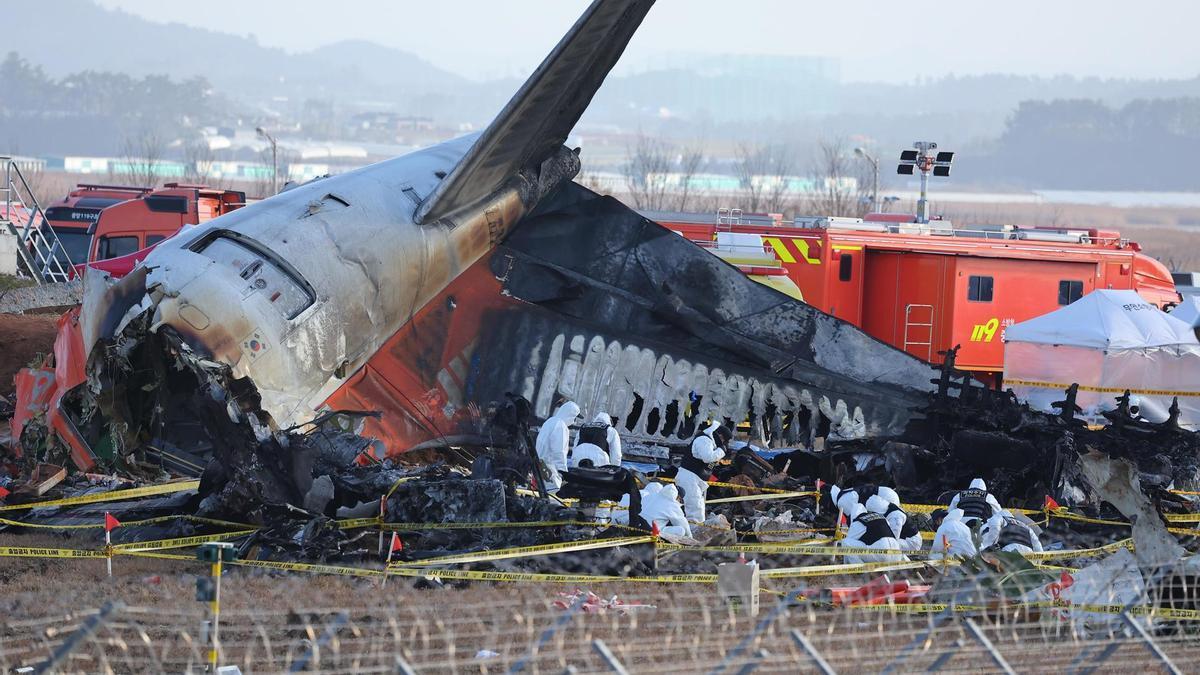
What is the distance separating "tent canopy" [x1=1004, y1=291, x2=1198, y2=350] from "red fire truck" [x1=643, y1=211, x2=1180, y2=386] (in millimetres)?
3478

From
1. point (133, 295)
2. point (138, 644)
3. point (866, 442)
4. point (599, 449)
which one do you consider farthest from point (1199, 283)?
point (138, 644)

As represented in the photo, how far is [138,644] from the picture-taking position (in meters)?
8.70

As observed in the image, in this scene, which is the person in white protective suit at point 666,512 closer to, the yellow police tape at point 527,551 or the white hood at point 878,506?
the yellow police tape at point 527,551

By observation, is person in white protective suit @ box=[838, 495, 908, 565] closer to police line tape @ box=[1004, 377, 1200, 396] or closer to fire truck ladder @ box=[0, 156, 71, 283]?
police line tape @ box=[1004, 377, 1200, 396]

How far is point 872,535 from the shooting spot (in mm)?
12281

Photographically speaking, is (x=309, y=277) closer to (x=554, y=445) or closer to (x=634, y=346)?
(x=554, y=445)

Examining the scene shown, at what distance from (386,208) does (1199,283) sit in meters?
36.3

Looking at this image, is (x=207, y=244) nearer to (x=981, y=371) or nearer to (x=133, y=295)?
(x=133, y=295)

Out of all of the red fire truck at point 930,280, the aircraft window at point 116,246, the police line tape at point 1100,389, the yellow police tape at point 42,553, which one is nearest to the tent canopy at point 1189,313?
the red fire truck at point 930,280

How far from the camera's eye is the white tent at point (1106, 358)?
2266 centimetres

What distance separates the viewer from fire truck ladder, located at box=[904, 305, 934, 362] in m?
27.2

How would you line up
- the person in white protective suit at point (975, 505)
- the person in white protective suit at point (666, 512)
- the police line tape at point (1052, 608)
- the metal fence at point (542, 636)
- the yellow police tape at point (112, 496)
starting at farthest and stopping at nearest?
the person in white protective suit at point (975, 505) < the yellow police tape at point (112, 496) < the person in white protective suit at point (666, 512) < the police line tape at point (1052, 608) < the metal fence at point (542, 636)

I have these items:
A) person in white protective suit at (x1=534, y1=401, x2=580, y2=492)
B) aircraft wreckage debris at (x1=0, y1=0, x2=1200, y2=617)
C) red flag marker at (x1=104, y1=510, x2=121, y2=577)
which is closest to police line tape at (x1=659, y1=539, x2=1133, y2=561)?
aircraft wreckage debris at (x1=0, y1=0, x2=1200, y2=617)

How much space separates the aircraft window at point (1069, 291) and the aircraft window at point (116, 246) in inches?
776
